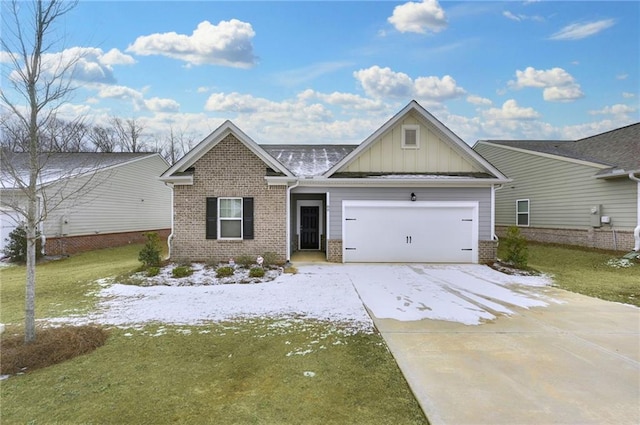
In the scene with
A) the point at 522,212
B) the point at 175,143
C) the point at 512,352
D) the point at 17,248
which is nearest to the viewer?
the point at 512,352

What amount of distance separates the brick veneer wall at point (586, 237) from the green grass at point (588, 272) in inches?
20.7

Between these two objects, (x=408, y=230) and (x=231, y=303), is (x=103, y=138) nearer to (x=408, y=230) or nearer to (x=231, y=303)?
(x=408, y=230)

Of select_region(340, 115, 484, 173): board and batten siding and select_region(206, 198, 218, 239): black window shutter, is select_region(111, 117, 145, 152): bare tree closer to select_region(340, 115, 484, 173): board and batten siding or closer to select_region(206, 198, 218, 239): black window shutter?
select_region(206, 198, 218, 239): black window shutter

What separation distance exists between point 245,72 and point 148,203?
10.5 meters

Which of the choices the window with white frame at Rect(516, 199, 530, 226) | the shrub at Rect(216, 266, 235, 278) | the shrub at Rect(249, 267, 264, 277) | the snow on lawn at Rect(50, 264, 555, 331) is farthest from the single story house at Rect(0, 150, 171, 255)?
the window with white frame at Rect(516, 199, 530, 226)

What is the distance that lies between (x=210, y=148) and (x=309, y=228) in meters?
5.90

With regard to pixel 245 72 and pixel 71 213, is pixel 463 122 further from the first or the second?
pixel 71 213

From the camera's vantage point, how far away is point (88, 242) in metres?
16.7

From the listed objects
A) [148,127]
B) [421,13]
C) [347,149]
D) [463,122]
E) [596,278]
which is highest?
[148,127]

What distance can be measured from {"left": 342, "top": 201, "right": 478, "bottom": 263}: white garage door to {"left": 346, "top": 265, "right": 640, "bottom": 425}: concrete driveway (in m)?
4.05

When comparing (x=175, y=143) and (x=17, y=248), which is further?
(x=175, y=143)

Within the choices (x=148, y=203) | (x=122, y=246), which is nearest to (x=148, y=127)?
(x=148, y=203)

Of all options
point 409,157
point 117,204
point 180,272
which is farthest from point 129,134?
point 409,157

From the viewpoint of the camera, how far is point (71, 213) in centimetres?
1582
